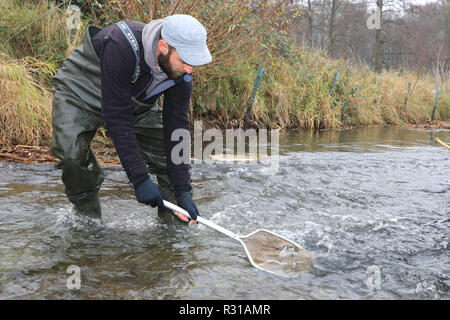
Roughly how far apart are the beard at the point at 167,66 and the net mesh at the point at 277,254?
1.16 meters

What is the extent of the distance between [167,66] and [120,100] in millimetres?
330

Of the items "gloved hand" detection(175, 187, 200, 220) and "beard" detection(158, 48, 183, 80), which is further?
"gloved hand" detection(175, 187, 200, 220)

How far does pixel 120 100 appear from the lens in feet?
8.06

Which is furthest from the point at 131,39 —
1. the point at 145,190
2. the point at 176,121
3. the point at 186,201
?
the point at 186,201

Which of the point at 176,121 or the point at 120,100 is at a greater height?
the point at 120,100

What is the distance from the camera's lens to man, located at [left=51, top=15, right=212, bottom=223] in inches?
94.3

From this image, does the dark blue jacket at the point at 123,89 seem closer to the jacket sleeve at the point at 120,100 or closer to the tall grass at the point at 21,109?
the jacket sleeve at the point at 120,100

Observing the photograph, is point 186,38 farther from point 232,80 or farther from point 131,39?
point 232,80

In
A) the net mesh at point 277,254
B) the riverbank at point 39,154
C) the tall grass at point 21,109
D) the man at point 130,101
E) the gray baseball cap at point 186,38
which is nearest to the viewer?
the gray baseball cap at point 186,38

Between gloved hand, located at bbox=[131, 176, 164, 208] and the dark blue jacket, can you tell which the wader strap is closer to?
the dark blue jacket

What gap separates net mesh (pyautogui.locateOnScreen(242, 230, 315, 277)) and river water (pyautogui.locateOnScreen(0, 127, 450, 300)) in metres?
0.07

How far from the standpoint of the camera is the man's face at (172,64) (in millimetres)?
2398

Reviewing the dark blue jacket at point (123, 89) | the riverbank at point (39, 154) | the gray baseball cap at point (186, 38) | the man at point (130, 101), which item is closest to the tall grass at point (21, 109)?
the riverbank at point (39, 154)

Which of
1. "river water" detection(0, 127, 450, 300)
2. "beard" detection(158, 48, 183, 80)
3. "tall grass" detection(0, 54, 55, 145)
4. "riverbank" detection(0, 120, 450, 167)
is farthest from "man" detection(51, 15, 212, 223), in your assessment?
"tall grass" detection(0, 54, 55, 145)
